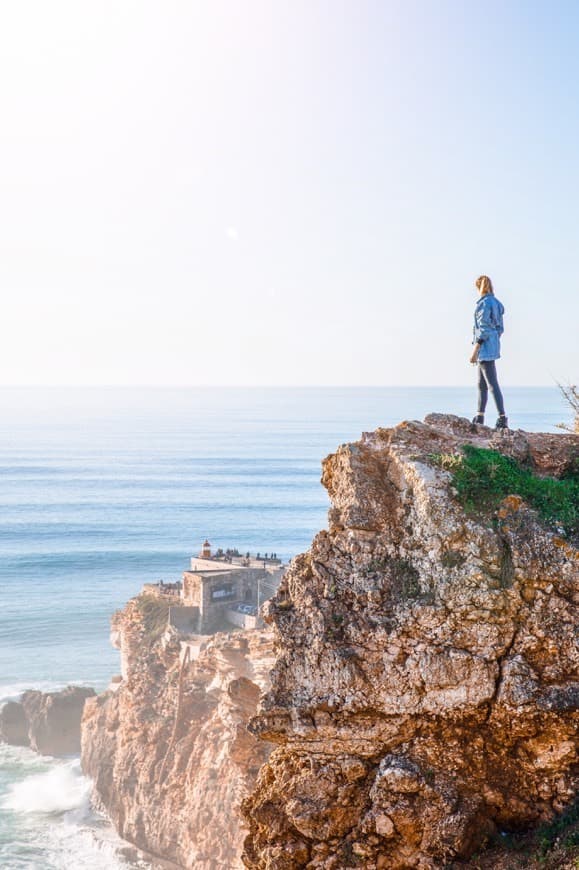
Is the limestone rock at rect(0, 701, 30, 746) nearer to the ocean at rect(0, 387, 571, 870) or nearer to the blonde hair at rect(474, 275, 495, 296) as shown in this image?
the ocean at rect(0, 387, 571, 870)

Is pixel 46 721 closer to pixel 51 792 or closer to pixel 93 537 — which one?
pixel 51 792

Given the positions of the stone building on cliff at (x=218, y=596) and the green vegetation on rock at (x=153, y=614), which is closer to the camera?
the green vegetation on rock at (x=153, y=614)

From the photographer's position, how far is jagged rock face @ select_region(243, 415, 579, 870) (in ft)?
30.2

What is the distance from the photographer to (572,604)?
9570 mm

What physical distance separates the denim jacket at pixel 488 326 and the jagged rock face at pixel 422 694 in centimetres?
462

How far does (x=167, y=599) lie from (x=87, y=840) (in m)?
9.67

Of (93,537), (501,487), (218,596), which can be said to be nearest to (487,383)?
(501,487)

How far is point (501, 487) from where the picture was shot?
10.5 metres

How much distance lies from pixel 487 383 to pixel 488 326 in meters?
0.98

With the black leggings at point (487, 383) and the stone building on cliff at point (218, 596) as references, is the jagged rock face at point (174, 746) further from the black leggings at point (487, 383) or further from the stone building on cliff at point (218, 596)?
the black leggings at point (487, 383)

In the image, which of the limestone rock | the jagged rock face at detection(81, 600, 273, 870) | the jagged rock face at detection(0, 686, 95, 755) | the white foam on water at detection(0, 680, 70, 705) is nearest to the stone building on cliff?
the jagged rock face at detection(81, 600, 273, 870)

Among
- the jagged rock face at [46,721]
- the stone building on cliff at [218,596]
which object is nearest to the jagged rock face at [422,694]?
the stone building on cliff at [218,596]

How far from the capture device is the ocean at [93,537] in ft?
118

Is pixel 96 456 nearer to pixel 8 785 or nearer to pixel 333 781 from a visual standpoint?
pixel 8 785
